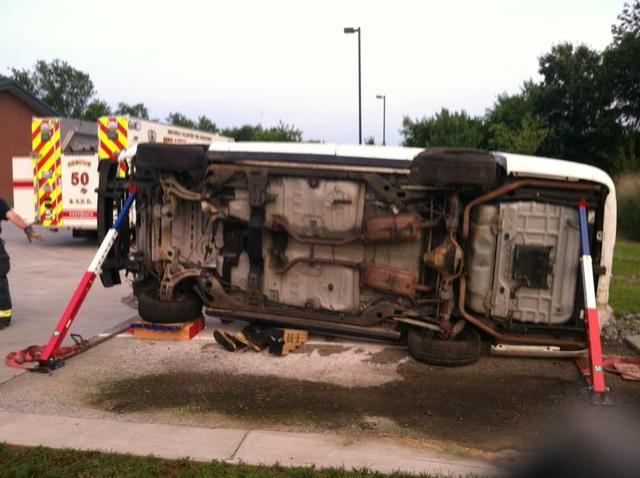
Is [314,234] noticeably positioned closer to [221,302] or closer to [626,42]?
[221,302]

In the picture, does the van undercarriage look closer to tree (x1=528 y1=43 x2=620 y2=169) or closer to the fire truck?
the fire truck

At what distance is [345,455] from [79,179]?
1052 cm

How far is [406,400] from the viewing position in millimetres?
4723

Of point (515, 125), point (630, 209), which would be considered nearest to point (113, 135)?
point (630, 209)

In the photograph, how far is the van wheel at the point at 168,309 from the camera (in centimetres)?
606

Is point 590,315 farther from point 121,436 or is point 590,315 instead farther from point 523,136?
point 523,136

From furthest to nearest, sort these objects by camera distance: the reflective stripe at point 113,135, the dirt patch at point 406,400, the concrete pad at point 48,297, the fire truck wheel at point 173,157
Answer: the reflective stripe at point 113,135, the concrete pad at point 48,297, the fire truck wheel at point 173,157, the dirt patch at point 406,400

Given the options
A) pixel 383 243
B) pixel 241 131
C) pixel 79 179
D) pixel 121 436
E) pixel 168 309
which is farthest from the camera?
pixel 241 131

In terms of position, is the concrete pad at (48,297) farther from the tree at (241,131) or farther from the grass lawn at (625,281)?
the tree at (241,131)

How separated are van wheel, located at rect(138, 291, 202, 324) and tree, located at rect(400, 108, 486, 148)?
26750 mm

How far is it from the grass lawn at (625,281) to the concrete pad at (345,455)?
4.75m

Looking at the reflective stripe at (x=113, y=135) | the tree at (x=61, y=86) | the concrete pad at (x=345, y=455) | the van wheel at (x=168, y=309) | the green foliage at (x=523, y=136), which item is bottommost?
the concrete pad at (x=345, y=455)

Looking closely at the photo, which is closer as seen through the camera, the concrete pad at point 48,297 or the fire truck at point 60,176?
the concrete pad at point 48,297

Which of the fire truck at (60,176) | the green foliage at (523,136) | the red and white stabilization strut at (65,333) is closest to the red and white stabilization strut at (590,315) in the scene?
the red and white stabilization strut at (65,333)
